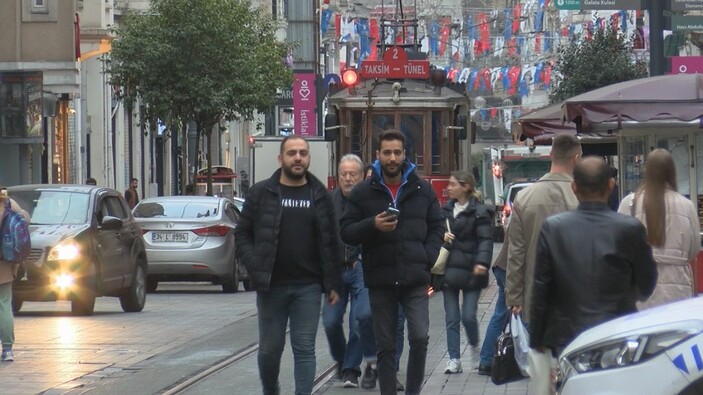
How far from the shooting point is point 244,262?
30.7ft

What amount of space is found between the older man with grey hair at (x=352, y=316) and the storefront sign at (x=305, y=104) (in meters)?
35.8

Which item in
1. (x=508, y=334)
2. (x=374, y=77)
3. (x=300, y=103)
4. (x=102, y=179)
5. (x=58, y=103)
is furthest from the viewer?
(x=300, y=103)

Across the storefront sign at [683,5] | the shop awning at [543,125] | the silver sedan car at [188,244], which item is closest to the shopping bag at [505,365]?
the shop awning at [543,125]

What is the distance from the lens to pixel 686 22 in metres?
22.8

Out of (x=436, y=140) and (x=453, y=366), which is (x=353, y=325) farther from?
(x=436, y=140)

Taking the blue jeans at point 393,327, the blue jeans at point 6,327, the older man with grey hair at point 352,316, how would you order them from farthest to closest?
the blue jeans at point 6,327 → the older man with grey hair at point 352,316 → the blue jeans at point 393,327

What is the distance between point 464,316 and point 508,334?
3754 millimetres

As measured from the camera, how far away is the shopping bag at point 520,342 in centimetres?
888

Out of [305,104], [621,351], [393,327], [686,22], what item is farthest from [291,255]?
[305,104]

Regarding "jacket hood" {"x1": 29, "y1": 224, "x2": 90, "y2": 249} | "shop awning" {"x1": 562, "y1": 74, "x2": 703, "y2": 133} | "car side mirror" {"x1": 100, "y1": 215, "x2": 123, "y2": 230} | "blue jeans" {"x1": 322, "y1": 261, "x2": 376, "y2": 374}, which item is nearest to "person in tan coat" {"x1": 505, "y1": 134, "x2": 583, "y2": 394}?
"blue jeans" {"x1": 322, "y1": 261, "x2": 376, "y2": 374}

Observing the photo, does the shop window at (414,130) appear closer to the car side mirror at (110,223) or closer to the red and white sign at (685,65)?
the red and white sign at (685,65)

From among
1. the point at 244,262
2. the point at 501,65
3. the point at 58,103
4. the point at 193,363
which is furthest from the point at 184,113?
the point at 501,65

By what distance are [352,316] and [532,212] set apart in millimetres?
3222

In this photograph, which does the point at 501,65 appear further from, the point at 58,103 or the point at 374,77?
the point at 374,77
